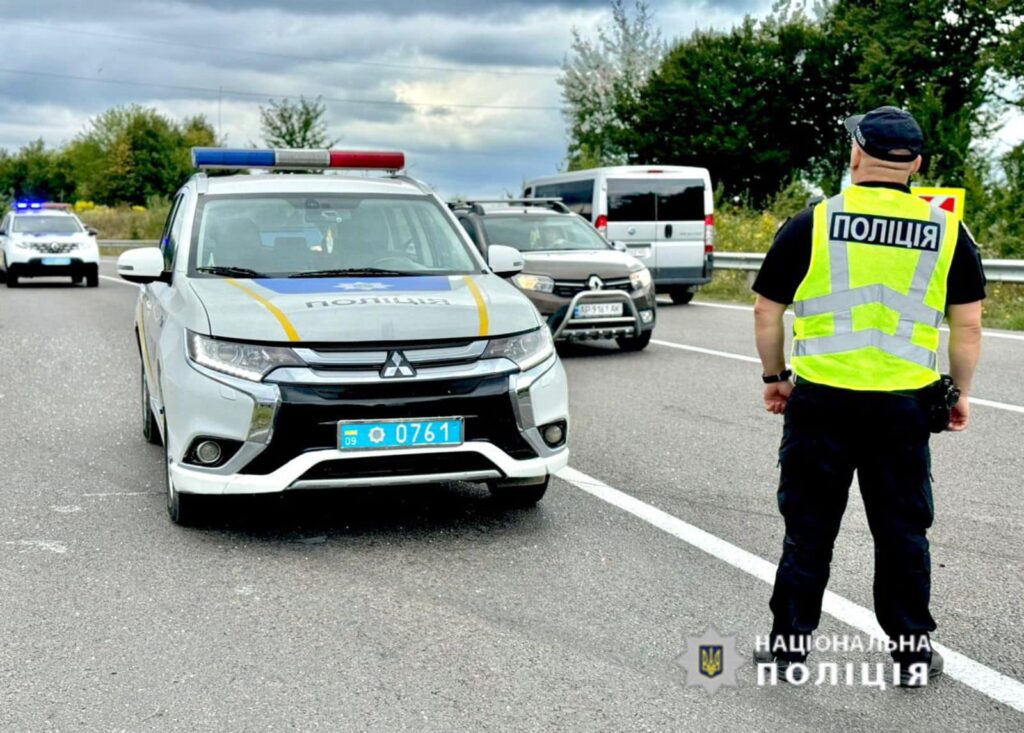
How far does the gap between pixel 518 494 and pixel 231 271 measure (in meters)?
1.79

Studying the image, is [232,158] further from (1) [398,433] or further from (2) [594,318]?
(2) [594,318]

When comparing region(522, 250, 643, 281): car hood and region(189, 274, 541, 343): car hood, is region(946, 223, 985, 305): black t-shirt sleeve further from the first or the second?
region(522, 250, 643, 281): car hood

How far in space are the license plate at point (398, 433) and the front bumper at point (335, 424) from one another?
0.08ft

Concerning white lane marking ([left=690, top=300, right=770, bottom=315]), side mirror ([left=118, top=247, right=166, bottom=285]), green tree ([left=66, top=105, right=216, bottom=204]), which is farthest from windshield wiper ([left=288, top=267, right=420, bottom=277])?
green tree ([left=66, top=105, right=216, bottom=204])

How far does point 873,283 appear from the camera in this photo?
372 centimetres

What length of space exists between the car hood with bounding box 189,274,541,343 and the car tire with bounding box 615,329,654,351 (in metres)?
7.17

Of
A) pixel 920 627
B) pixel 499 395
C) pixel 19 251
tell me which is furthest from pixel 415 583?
pixel 19 251

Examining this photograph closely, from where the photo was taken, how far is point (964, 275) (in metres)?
3.75

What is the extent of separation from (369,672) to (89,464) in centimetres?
392

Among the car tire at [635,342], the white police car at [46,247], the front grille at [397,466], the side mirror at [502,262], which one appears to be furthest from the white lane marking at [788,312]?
the white police car at [46,247]

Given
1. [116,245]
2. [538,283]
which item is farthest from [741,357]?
[116,245]

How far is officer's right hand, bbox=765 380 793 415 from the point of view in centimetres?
404

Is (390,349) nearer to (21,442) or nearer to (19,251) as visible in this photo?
(21,442)

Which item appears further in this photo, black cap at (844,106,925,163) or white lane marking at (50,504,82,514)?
white lane marking at (50,504,82,514)
